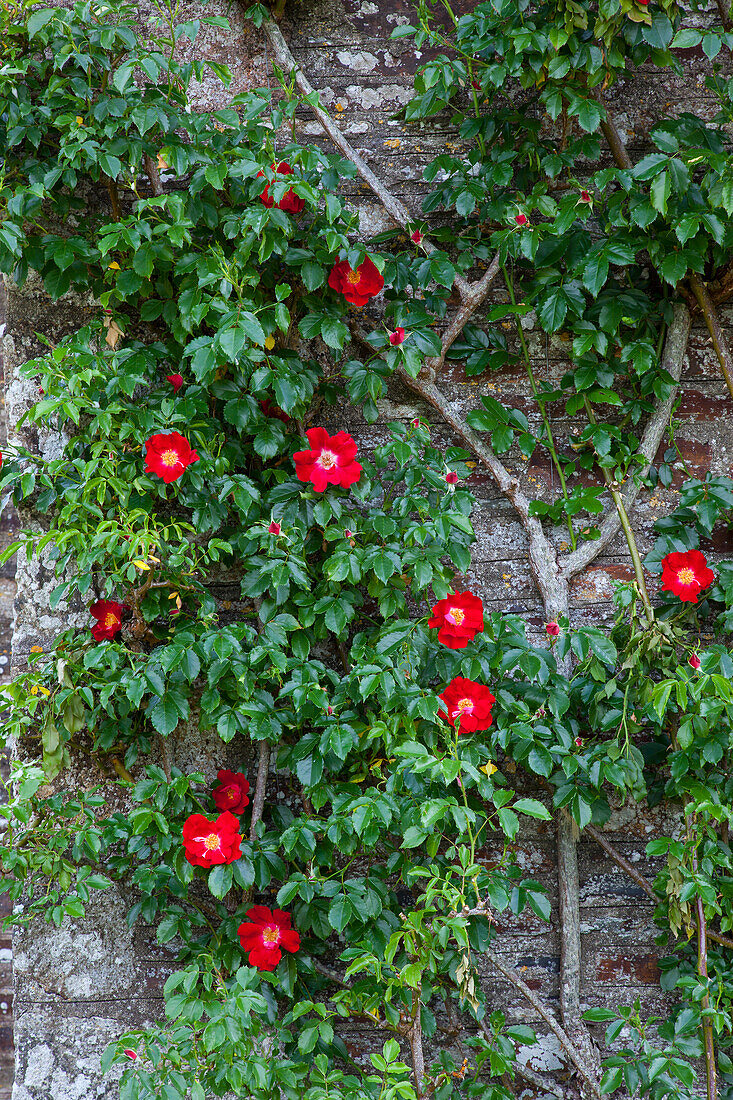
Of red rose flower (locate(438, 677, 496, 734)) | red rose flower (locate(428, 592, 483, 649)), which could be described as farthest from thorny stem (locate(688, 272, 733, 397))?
red rose flower (locate(438, 677, 496, 734))

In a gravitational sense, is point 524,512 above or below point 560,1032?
above

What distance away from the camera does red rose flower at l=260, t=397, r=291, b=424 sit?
1.81 meters

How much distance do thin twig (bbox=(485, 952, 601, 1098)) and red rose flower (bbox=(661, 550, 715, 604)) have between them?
0.94 m

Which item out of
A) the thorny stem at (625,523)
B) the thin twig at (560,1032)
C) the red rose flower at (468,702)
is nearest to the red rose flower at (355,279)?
the thorny stem at (625,523)

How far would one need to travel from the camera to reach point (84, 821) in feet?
5.83

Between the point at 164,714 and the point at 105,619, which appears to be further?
the point at 105,619

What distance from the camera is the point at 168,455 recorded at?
165 cm

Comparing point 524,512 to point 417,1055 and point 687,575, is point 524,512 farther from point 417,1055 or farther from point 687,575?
point 417,1055

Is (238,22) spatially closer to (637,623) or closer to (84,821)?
(637,623)

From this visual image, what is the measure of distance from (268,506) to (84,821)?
2.78 feet

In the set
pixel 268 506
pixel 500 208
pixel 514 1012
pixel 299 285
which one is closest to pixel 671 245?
pixel 500 208

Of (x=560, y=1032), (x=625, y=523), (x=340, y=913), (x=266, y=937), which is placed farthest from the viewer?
(x=625, y=523)

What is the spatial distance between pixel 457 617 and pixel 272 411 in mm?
656

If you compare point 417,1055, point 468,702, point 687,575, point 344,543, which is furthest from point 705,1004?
point 344,543
